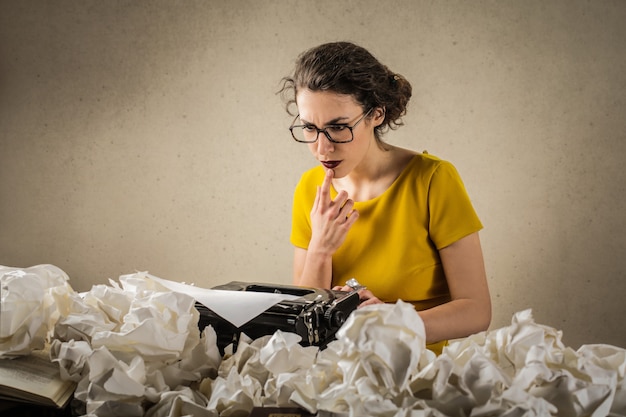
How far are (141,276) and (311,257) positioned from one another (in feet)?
3.29

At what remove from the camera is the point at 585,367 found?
71 cm

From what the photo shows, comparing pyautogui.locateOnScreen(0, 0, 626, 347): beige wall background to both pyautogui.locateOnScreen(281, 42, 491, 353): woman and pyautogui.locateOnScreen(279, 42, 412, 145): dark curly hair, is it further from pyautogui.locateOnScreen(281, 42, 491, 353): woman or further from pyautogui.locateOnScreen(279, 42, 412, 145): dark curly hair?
pyautogui.locateOnScreen(279, 42, 412, 145): dark curly hair

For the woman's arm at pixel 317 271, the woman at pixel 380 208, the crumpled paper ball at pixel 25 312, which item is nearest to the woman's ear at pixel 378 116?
the woman at pixel 380 208

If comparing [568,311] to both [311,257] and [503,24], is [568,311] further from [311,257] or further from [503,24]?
[311,257]

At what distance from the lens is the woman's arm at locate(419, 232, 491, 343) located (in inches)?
69.4

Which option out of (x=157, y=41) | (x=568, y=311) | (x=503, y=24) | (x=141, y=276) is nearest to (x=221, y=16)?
(x=157, y=41)

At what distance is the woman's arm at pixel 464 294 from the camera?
5.79ft

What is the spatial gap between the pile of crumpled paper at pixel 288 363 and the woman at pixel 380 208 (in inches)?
37.5

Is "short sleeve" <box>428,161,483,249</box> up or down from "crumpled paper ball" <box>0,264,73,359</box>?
up

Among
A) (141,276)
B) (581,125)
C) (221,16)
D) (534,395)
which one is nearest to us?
(534,395)

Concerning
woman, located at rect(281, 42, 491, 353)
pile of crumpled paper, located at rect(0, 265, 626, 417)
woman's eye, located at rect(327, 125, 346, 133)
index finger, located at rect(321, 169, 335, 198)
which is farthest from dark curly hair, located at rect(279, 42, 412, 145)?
pile of crumpled paper, located at rect(0, 265, 626, 417)

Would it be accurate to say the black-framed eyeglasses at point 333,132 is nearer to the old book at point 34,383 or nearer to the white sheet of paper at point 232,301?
the white sheet of paper at point 232,301

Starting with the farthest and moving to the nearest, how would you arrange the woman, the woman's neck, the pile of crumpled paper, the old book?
the woman's neck → the woman → the old book → the pile of crumpled paper

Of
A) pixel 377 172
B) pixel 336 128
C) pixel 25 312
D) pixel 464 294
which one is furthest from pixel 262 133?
pixel 25 312
